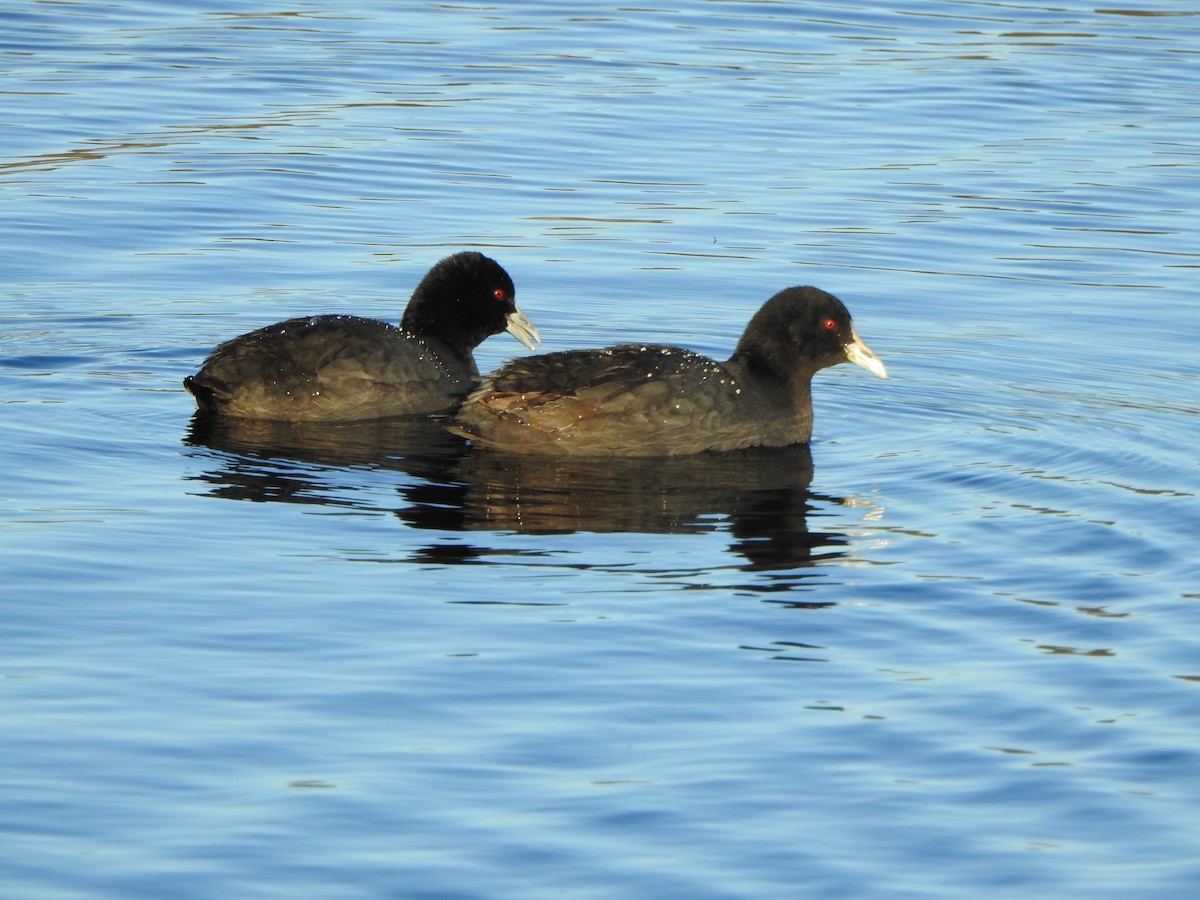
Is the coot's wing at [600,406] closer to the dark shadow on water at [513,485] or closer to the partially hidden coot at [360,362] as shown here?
the dark shadow on water at [513,485]

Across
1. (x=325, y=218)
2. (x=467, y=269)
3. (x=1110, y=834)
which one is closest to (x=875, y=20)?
(x=325, y=218)

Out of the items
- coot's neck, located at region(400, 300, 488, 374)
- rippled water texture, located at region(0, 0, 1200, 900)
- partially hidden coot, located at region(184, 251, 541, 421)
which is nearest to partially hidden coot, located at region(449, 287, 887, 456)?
rippled water texture, located at region(0, 0, 1200, 900)

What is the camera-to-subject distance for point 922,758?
7.15m

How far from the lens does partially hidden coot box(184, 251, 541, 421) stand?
11.8m

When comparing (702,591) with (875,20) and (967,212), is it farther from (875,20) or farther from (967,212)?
(875,20)

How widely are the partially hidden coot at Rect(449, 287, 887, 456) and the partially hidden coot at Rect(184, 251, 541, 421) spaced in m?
0.66

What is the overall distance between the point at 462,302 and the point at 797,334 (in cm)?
210

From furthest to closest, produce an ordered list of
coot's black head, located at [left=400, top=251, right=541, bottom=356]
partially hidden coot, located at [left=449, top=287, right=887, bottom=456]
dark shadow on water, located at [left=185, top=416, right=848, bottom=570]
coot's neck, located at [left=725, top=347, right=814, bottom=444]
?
coot's black head, located at [left=400, top=251, right=541, bottom=356]
coot's neck, located at [left=725, top=347, right=814, bottom=444]
partially hidden coot, located at [left=449, top=287, right=887, bottom=456]
dark shadow on water, located at [left=185, top=416, right=848, bottom=570]

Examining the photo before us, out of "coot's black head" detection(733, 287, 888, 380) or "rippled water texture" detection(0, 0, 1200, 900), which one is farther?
"coot's black head" detection(733, 287, 888, 380)

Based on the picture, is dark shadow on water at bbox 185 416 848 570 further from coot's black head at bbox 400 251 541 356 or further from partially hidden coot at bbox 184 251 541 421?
coot's black head at bbox 400 251 541 356

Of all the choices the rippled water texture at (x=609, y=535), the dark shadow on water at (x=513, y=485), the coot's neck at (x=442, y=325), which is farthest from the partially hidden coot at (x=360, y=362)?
the rippled water texture at (x=609, y=535)

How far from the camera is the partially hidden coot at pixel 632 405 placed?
1137 cm

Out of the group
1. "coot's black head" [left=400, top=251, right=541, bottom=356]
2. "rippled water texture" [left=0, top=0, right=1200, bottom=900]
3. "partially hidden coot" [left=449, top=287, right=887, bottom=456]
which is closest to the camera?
"rippled water texture" [left=0, top=0, right=1200, bottom=900]

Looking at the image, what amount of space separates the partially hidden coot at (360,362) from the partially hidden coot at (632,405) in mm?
663
